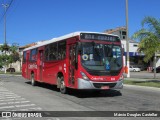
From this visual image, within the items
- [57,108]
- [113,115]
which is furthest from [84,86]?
[113,115]

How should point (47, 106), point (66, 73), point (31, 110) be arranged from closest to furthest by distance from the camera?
1. point (31, 110)
2. point (47, 106)
3. point (66, 73)

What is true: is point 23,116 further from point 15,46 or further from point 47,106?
point 15,46

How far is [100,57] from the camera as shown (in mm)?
15133

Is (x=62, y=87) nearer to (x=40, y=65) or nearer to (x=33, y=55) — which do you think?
(x=40, y=65)

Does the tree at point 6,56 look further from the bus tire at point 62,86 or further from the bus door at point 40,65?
the bus tire at point 62,86

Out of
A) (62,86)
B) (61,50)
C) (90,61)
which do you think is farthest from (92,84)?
(61,50)

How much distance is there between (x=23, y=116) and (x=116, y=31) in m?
62.6

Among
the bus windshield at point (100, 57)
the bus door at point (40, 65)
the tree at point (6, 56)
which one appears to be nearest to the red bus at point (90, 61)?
the bus windshield at point (100, 57)

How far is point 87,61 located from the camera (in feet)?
49.3

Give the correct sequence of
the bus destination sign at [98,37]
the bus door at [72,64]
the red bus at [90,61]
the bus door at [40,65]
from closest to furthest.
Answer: the red bus at [90,61], the bus destination sign at [98,37], the bus door at [72,64], the bus door at [40,65]

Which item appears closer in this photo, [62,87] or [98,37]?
[98,37]

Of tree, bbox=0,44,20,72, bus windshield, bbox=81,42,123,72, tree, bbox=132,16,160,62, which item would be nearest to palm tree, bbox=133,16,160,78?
tree, bbox=132,16,160,62

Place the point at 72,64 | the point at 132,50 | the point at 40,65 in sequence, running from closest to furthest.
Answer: the point at 72,64
the point at 40,65
the point at 132,50

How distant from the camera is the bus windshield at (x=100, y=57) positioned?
1502 cm
